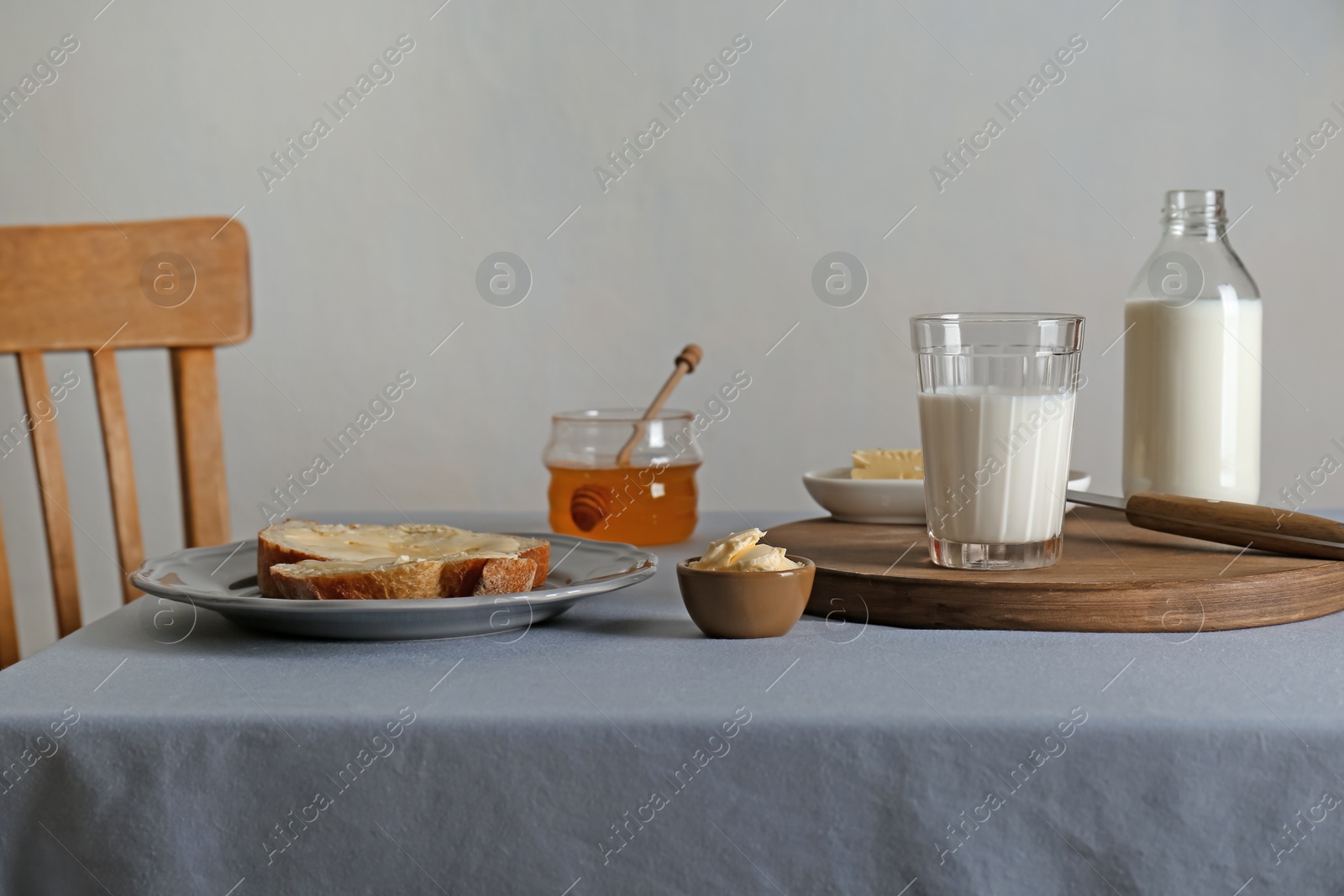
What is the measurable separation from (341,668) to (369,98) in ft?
6.72

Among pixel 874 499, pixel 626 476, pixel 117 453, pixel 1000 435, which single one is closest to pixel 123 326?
pixel 117 453

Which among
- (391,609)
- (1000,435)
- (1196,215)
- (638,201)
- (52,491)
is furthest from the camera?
(638,201)

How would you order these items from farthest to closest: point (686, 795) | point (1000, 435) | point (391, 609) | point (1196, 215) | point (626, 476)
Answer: point (626, 476) < point (1196, 215) < point (1000, 435) < point (391, 609) < point (686, 795)

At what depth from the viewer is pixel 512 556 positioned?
2.69 feet

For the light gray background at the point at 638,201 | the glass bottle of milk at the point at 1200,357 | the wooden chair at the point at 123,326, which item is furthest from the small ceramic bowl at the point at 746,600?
the light gray background at the point at 638,201

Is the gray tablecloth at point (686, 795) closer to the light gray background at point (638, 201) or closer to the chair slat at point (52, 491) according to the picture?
the chair slat at point (52, 491)

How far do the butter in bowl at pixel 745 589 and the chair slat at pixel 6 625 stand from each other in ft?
2.96

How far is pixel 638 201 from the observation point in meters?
2.47

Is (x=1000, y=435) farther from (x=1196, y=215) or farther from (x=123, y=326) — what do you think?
(x=123, y=326)

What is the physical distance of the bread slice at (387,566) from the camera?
79 cm

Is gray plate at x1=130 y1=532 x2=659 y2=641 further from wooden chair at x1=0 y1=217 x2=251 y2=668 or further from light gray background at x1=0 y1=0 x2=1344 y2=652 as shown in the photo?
light gray background at x1=0 y1=0 x2=1344 y2=652

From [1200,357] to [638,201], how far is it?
1559mm

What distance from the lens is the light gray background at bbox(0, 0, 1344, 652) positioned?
237 cm

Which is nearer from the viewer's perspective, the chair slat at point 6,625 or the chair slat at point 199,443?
the chair slat at point 6,625
